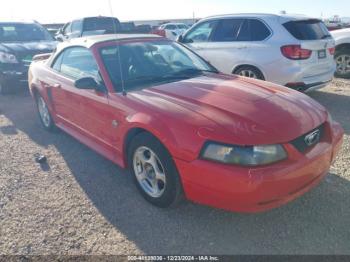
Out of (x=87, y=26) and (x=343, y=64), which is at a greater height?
(x=87, y=26)

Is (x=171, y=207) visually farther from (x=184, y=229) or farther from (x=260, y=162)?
(x=260, y=162)

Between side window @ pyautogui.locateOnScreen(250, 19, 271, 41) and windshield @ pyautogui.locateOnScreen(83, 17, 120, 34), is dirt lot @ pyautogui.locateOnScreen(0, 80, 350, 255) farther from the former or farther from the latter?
windshield @ pyautogui.locateOnScreen(83, 17, 120, 34)

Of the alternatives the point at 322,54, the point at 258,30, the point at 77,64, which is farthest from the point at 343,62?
the point at 77,64

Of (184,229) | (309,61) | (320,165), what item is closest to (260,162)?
(320,165)

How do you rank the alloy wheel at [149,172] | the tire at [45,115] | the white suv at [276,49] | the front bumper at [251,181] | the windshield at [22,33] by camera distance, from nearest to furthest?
the front bumper at [251,181], the alloy wheel at [149,172], the tire at [45,115], the white suv at [276,49], the windshield at [22,33]

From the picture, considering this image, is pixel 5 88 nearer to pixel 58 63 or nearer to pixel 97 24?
pixel 58 63

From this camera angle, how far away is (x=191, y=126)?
261 centimetres

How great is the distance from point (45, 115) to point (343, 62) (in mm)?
7109

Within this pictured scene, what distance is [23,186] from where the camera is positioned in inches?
144

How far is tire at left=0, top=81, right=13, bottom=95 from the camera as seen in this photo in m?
7.89

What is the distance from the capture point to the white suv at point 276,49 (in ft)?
18.9

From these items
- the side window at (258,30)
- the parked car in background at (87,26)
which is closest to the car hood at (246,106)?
the side window at (258,30)

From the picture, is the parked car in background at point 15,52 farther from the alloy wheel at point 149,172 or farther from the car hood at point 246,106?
the alloy wheel at point 149,172

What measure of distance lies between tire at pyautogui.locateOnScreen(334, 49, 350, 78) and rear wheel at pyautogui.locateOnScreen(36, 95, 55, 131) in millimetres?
6960
